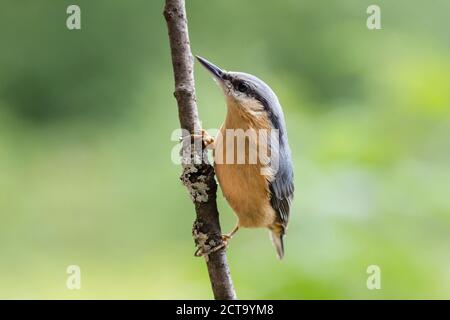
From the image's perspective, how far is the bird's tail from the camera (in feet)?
12.2

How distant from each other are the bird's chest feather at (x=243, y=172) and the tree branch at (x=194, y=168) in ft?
1.16

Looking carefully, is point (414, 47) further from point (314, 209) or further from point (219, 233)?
point (219, 233)

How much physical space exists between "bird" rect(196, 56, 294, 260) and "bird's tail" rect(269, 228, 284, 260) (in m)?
0.30

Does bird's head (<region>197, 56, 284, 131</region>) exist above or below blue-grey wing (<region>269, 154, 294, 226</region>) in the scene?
above

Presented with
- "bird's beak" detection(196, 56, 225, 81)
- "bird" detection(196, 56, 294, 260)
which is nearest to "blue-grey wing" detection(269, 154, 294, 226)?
"bird" detection(196, 56, 294, 260)

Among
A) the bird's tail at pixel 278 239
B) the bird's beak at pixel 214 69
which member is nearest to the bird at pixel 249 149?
the bird's beak at pixel 214 69

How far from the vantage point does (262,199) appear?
3414 mm

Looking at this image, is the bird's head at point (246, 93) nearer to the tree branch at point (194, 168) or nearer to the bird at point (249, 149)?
the bird at point (249, 149)

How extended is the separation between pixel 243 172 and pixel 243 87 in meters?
0.41

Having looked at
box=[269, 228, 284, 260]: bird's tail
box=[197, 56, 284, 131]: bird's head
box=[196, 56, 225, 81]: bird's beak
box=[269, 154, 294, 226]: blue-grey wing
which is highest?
box=[196, 56, 225, 81]: bird's beak

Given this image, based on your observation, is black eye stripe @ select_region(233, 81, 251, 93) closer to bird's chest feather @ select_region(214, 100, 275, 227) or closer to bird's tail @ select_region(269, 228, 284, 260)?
bird's chest feather @ select_region(214, 100, 275, 227)

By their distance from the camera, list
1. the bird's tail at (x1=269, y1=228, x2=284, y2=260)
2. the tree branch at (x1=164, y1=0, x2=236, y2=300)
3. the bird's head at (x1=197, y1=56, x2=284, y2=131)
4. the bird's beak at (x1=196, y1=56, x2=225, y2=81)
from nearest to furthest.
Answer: the tree branch at (x1=164, y1=0, x2=236, y2=300)
the bird's beak at (x1=196, y1=56, x2=225, y2=81)
the bird's head at (x1=197, y1=56, x2=284, y2=131)
the bird's tail at (x1=269, y1=228, x2=284, y2=260)

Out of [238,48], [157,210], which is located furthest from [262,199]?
[238,48]
